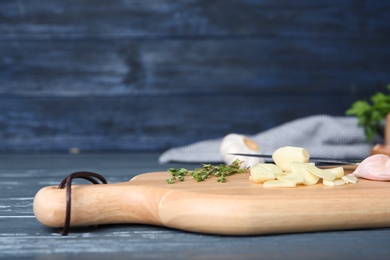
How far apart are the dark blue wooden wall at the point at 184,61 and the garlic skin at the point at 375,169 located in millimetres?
1199

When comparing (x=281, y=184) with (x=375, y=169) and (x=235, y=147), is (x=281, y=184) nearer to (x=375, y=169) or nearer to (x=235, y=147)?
(x=375, y=169)

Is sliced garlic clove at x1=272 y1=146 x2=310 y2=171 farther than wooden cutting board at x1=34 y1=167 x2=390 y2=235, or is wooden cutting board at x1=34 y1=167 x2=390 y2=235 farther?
sliced garlic clove at x1=272 y1=146 x2=310 y2=171

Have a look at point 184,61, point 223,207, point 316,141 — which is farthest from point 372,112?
point 223,207

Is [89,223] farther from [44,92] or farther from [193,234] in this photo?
[44,92]

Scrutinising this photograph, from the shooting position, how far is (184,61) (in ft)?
7.25

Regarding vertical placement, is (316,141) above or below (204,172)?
above

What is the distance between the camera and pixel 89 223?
0.87 meters

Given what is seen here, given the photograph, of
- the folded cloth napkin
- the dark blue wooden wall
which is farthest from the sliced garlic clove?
the dark blue wooden wall

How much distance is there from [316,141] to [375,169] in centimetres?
82

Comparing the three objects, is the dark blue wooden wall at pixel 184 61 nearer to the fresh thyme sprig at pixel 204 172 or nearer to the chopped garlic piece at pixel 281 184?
the fresh thyme sprig at pixel 204 172

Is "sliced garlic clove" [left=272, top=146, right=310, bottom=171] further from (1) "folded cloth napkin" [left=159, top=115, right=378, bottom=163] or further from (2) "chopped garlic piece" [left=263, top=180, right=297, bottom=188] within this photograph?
(1) "folded cloth napkin" [left=159, top=115, right=378, bottom=163]

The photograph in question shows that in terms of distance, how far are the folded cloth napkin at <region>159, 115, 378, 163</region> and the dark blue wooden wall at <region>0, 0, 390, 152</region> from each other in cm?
40

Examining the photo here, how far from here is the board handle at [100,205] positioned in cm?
85

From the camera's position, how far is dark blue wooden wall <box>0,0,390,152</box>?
86.1 inches
